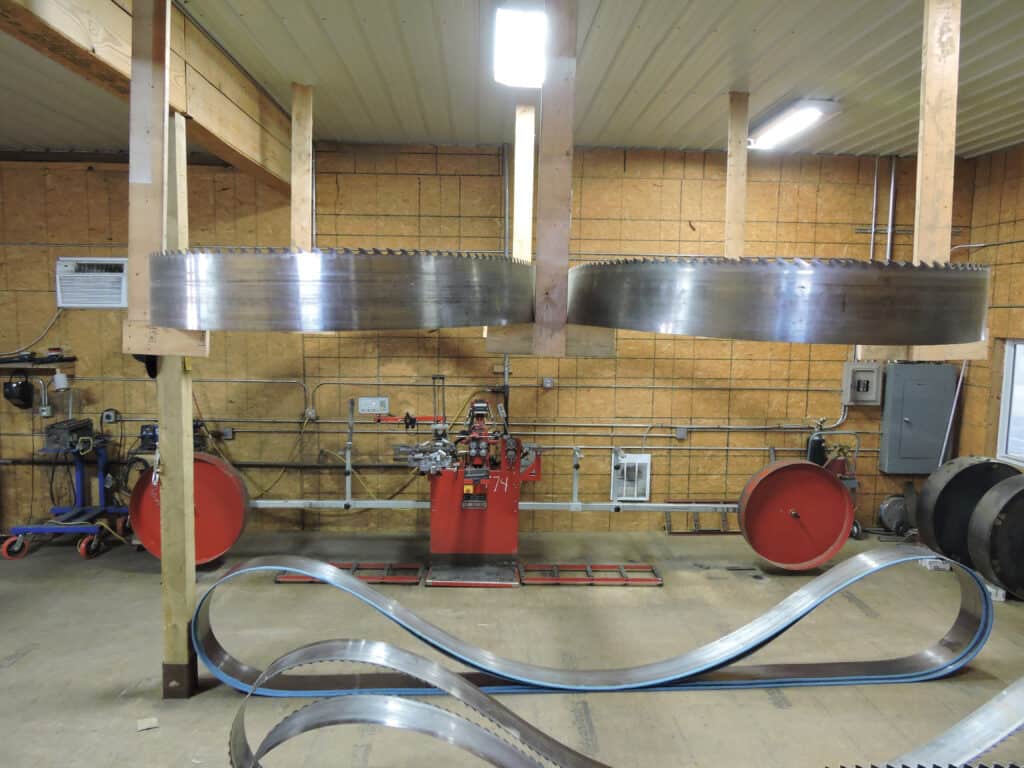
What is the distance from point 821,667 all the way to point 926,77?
2.89 meters

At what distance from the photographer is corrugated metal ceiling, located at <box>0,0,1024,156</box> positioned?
2740 millimetres

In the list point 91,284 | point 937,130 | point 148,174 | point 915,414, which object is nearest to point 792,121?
point 937,130

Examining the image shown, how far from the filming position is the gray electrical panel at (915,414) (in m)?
5.10

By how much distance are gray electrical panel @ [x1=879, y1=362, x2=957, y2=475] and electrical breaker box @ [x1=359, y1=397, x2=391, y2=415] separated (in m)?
4.34

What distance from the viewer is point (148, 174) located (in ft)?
6.35

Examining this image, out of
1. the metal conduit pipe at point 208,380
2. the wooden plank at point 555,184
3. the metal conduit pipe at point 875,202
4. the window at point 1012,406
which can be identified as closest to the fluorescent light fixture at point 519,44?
the wooden plank at point 555,184

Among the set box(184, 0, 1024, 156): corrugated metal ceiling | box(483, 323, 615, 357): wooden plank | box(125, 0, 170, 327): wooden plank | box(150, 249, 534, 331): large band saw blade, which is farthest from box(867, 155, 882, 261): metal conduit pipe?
box(125, 0, 170, 327): wooden plank

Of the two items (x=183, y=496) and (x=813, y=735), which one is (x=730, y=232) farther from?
(x=183, y=496)

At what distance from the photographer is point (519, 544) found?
4.96 m

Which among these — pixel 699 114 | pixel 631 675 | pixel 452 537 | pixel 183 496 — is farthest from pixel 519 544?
pixel 699 114

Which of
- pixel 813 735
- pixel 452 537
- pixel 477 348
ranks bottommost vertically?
pixel 813 735

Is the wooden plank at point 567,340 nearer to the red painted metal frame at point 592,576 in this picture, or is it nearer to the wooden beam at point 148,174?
the wooden beam at point 148,174

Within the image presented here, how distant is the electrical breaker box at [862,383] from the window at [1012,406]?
0.90 meters

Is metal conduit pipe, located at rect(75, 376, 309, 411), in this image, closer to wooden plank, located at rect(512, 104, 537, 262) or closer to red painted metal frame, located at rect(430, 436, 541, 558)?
→ red painted metal frame, located at rect(430, 436, 541, 558)
